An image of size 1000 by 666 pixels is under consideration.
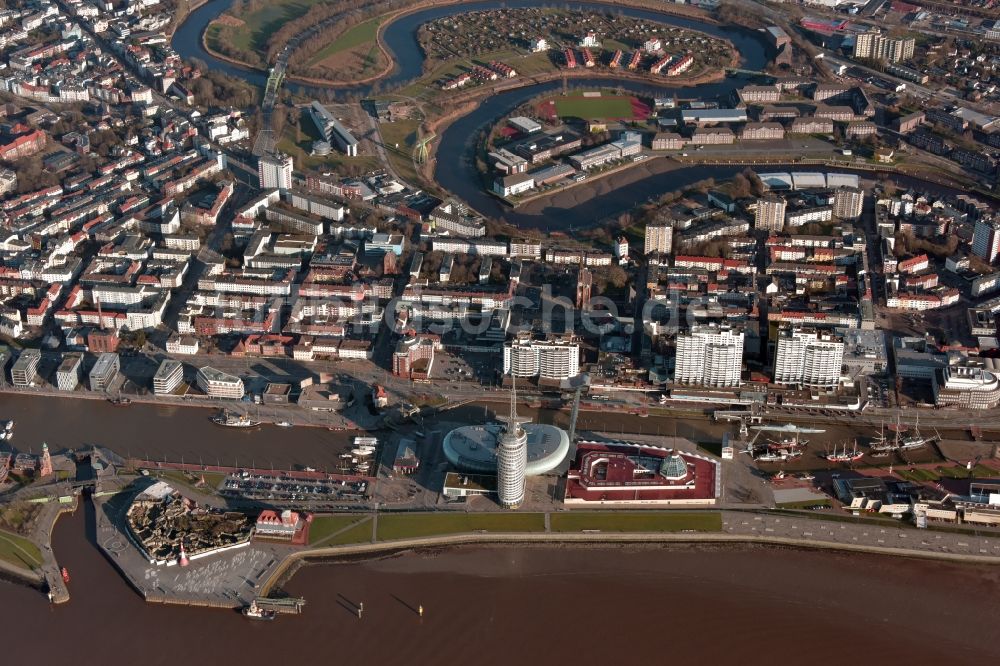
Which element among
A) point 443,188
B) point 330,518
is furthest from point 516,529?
point 443,188

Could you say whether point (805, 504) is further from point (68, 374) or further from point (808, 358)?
point (68, 374)

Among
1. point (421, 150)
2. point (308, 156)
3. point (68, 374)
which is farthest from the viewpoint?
point (421, 150)

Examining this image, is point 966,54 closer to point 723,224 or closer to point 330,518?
point 723,224

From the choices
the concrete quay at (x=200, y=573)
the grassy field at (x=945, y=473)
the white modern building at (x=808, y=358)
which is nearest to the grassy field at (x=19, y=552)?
the concrete quay at (x=200, y=573)

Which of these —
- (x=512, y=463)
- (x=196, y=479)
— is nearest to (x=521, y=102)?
(x=196, y=479)

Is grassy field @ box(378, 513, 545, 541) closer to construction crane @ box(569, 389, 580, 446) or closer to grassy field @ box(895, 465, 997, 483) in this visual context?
construction crane @ box(569, 389, 580, 446)

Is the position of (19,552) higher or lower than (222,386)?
lower

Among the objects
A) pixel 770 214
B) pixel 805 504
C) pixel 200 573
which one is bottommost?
pixel 200 573
